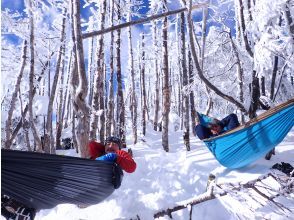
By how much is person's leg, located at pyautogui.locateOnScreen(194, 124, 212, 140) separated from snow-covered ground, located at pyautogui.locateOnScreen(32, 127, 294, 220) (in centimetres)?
69

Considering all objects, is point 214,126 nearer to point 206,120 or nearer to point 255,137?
point 206,120

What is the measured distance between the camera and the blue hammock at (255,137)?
3895 millimetres

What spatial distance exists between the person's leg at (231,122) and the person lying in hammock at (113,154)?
2319 mm

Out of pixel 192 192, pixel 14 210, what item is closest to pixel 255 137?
pixel 192 192

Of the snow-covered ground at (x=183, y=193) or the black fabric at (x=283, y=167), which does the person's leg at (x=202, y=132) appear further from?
the black fabric at (x=283, y=167)

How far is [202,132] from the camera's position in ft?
17.4

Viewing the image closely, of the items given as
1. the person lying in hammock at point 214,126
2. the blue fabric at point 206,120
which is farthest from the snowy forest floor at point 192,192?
the blue fabric at point 206,120

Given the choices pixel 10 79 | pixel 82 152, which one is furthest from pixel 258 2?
pixel 10 79

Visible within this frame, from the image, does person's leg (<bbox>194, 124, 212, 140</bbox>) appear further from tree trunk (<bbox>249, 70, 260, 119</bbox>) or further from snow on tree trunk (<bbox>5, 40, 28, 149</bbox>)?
snow on tree trunk (<bbox>5, 40, 28, 149</bbox>)

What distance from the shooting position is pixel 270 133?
4.08 metres

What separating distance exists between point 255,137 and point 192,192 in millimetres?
1537

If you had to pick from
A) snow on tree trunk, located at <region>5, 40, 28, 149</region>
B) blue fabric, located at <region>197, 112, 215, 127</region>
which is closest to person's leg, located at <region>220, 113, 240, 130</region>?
blue fabric, located at <region>197, 112, 215, 127</region>

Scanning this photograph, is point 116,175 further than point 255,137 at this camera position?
No

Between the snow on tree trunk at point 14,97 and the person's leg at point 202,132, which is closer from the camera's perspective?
the person's leg at point 202,132
